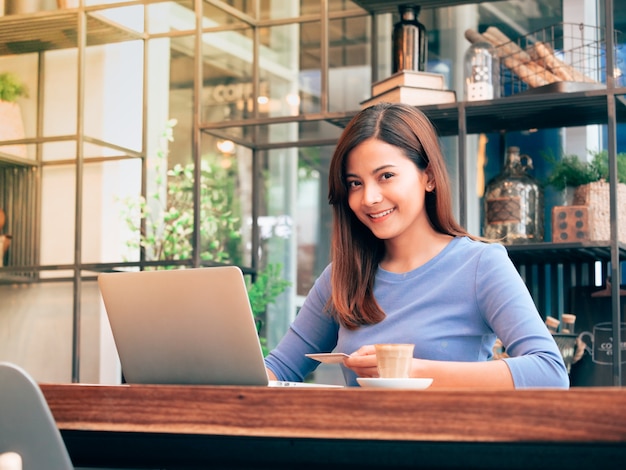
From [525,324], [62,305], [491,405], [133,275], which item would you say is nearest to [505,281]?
[525,324]

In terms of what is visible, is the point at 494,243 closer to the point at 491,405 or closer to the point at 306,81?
the point at 491,405

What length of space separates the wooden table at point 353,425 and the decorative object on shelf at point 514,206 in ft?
7.27

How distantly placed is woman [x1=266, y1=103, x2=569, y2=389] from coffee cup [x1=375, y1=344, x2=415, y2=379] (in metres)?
0.44

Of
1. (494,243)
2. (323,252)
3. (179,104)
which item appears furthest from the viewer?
(323,252)

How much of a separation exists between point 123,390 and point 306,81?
368cm

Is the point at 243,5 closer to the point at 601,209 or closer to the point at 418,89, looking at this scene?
the point at 418,89

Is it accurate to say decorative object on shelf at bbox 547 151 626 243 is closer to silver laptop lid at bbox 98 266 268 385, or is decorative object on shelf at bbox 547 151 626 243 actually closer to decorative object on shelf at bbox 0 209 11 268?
silver laptop lid at bbox 98 266 268 385

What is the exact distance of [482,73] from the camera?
11.4ft

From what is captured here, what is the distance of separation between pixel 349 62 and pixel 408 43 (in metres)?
1.21

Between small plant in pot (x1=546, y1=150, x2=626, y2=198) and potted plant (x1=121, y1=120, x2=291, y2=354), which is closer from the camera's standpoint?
small plant in pot (x1=546, y1=150, x2=626, y2=198)

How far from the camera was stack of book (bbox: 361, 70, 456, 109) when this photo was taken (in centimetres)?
343

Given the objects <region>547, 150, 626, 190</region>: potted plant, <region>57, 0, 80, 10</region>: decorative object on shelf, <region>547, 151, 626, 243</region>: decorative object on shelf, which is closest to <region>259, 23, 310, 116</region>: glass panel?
<region>57, 0, 80, 10</region>: decorative object on shelf

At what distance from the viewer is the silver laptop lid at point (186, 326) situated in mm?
1397

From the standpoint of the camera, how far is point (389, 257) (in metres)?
2.17
